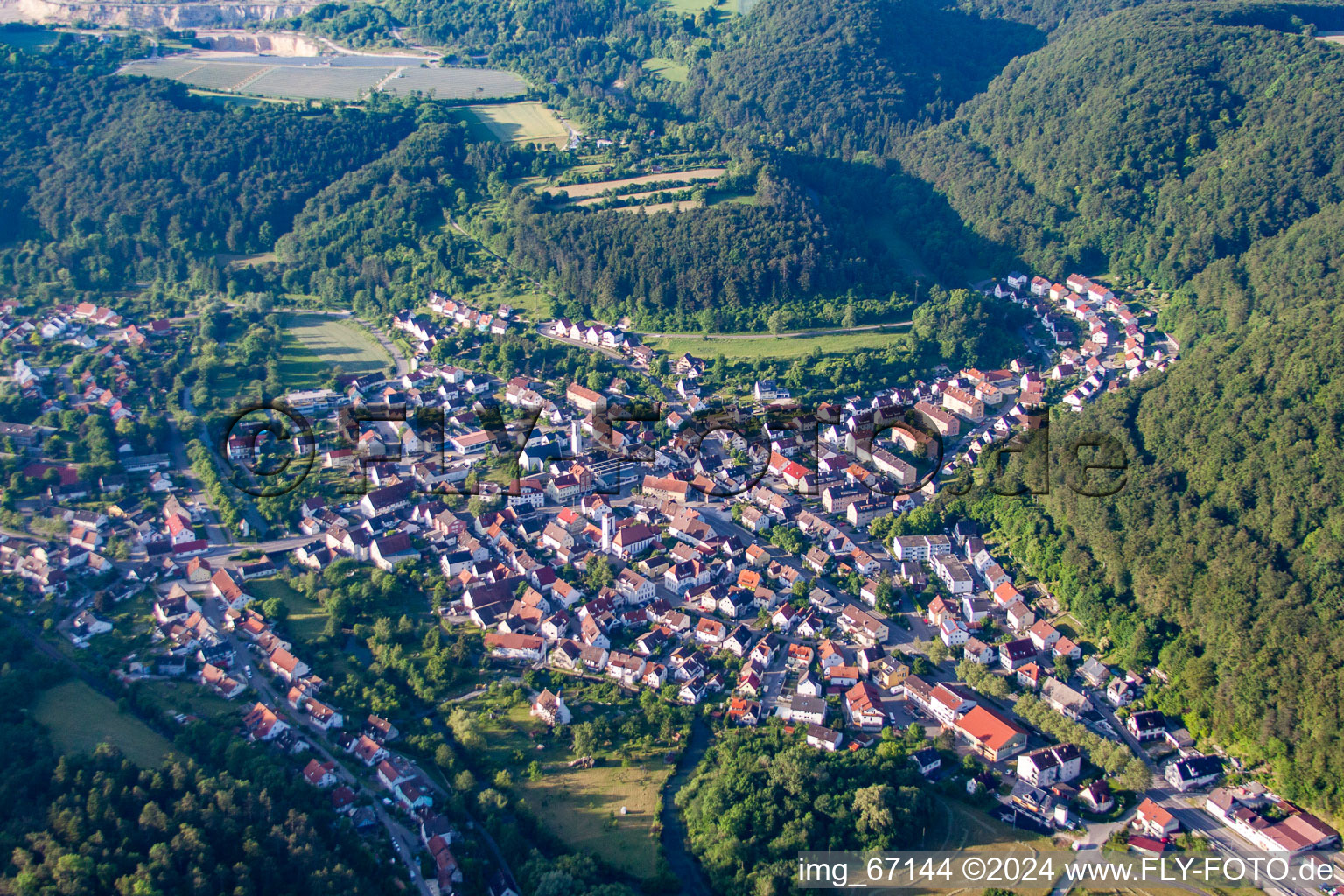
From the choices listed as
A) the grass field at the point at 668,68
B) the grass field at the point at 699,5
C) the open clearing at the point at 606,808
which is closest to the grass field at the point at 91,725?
the open clearing at the point at 606,808

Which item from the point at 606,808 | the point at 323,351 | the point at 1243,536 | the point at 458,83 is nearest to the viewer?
the point at 606,808

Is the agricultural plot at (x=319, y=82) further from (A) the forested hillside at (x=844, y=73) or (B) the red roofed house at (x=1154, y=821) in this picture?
(B) the red roofed house at (x=1154, y=821)

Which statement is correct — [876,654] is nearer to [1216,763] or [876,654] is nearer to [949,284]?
[1216,763]

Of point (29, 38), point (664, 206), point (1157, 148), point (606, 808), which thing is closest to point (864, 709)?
point (606, 808)

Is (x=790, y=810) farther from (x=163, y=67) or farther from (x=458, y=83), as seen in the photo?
(x=163, y=67)

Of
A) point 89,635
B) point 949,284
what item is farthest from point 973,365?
point 89,635
